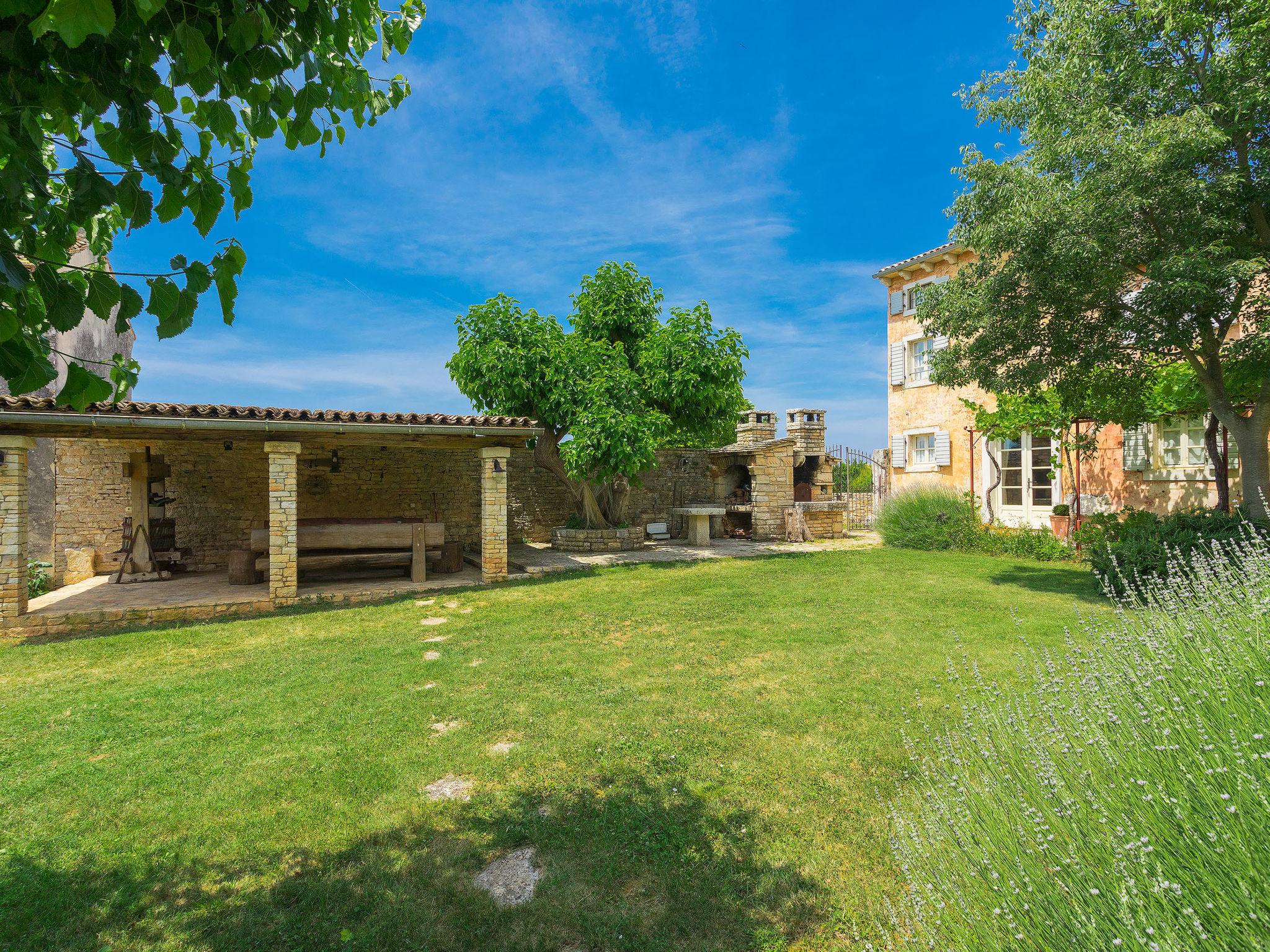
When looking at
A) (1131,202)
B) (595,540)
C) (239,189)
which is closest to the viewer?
(239,189)

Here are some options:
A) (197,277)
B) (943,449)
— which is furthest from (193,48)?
(943,449)

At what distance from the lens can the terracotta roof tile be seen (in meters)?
6.64

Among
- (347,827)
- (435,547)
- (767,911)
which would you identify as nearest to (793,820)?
(767,911)

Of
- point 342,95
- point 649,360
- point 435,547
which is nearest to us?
point 342,95

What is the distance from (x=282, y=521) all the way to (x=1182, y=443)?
50.0 feet

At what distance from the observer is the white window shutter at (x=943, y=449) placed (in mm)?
14836

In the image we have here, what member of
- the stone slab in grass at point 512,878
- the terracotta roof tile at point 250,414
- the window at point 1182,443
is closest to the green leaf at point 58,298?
the stone slab in grass at point 512,878

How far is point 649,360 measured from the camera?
42.4 ft

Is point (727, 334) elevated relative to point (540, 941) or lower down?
elevated

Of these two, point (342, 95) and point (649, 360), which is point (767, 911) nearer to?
point (342, 95)

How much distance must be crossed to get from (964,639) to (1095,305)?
536 centimetres

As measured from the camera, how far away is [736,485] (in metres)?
17.1

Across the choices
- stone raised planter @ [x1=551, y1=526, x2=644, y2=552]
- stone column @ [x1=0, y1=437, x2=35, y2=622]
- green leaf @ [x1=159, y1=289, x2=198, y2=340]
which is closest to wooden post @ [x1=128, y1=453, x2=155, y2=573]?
stone column @ [x1=0, y1=437, x2=35, y2=622]

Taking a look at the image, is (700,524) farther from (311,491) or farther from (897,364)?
(311,491)
